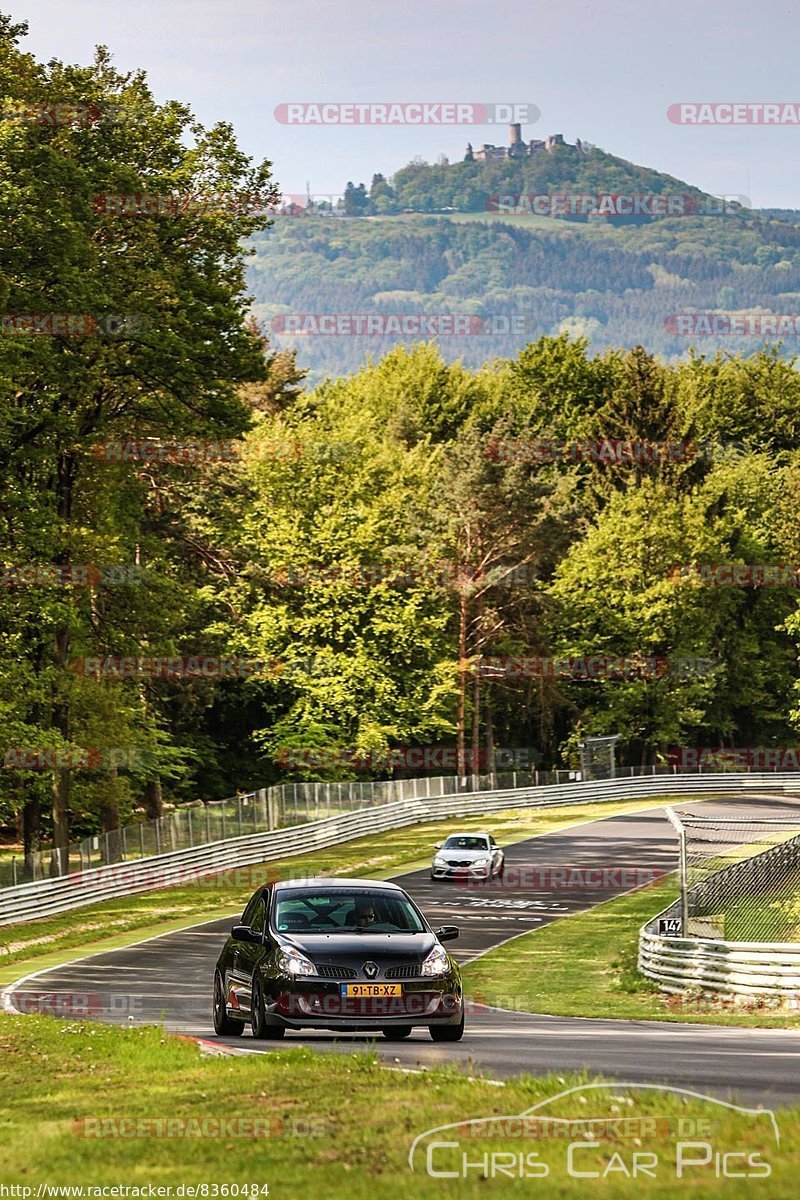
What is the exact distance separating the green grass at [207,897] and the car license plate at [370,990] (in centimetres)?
1347

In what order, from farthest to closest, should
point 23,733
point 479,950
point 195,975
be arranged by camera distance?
1. point 23,733
2. point 479,950
3. point 195,975

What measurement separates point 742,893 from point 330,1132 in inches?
910

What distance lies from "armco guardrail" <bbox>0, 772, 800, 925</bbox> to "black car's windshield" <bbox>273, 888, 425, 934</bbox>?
863 inches

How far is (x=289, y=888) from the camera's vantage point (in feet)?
52.1

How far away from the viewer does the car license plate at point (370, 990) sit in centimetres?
1427

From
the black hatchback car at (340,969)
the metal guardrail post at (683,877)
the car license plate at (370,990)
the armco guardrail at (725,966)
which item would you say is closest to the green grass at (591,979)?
the armco guardrail at (725,966)

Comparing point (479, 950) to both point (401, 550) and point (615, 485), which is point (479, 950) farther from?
point (615, 485)

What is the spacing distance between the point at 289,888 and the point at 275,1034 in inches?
62.3

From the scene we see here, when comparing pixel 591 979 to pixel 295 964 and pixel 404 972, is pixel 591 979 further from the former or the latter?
pixel 295 964

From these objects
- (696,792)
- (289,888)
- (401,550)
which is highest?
(401,550)

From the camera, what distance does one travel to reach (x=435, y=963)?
47.9 ft

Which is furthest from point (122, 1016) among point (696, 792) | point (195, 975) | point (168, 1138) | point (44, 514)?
point (696, 792)

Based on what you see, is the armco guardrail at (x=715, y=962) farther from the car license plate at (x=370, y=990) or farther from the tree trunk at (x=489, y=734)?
the tree trunk at (x=489, y=734)

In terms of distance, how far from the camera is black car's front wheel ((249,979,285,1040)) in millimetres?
14641
